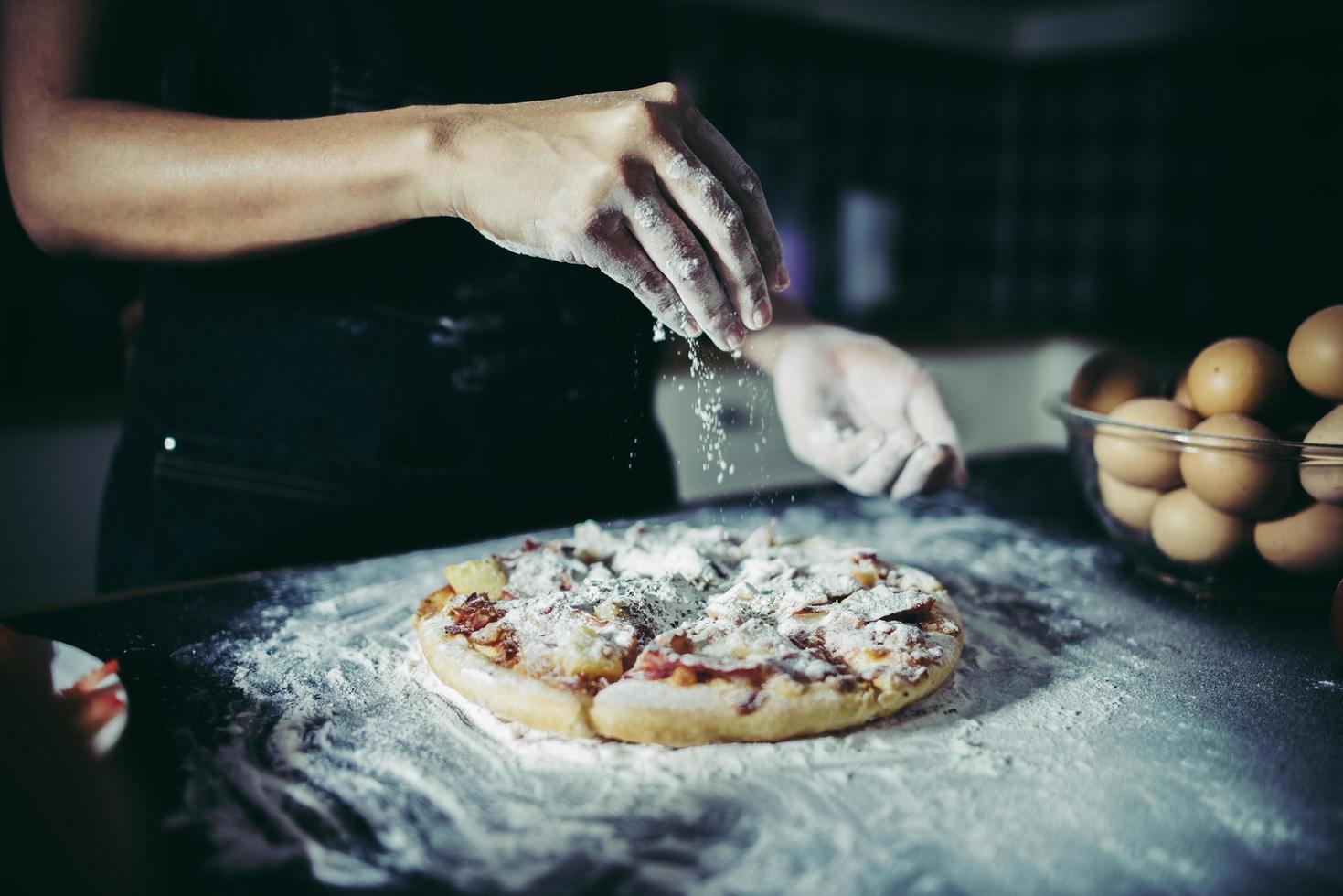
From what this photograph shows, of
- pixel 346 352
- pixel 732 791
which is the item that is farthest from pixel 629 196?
pixel 346 352

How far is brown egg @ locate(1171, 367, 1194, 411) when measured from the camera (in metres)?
1.15

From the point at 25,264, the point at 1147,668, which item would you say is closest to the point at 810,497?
the point at 1147,668

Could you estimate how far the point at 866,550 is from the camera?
1.14 metres

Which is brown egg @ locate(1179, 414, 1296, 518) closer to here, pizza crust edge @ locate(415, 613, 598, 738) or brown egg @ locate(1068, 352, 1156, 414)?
brown egg @ locate(1068, 352, 1156, 414)

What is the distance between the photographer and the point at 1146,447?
1.08 m

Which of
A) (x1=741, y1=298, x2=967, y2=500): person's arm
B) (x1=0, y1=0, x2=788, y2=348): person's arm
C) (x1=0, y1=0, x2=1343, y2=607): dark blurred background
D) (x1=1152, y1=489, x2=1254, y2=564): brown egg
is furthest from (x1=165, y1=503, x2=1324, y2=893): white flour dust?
(x1=0, y1=0, x2=1343, y2=607): dark blurred background

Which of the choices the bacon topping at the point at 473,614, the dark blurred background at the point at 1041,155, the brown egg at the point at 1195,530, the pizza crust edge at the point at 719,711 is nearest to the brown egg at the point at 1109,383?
the brown egg at the point at 1195,530

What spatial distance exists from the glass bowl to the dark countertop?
0.13ft

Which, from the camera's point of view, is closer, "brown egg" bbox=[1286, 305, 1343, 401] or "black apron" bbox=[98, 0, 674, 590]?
"brown egg" bbox=[1286, 305, 1343, 401]

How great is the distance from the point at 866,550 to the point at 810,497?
1.52 ft

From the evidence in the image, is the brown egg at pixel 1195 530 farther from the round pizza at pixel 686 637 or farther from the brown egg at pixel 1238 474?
the round pizza at pixel 686 637

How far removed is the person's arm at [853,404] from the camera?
3.99ft

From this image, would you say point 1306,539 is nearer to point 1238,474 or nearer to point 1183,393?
point 1238,474

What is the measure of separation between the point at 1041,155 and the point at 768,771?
15.0ft
